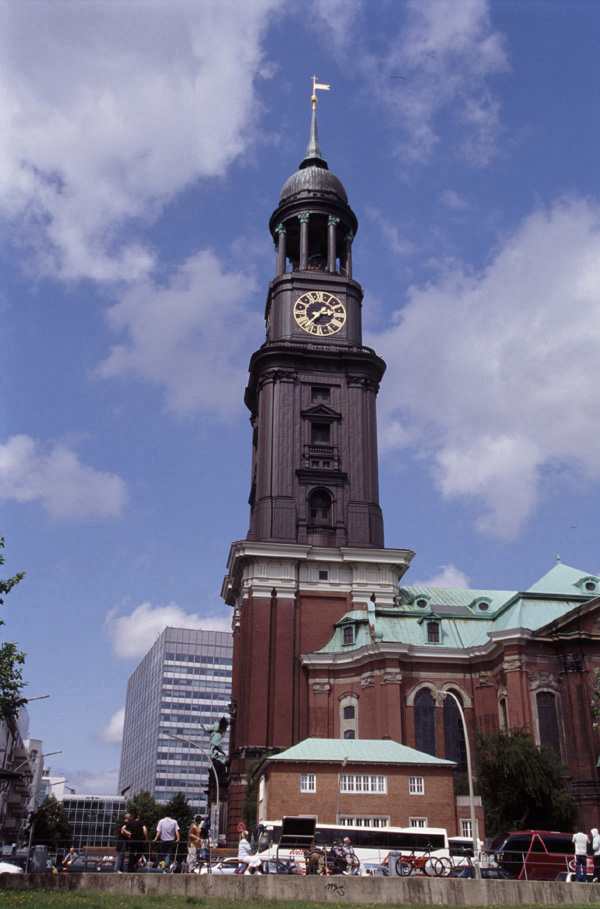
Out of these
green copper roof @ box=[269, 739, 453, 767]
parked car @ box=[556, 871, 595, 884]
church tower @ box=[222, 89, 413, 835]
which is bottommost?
parked car @ box=[556, 871, 595, 884]

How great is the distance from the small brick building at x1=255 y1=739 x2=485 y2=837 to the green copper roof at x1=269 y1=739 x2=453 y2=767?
51 mm

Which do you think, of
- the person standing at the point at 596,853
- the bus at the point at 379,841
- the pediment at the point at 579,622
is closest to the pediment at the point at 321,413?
the pediment at the point at 579,622

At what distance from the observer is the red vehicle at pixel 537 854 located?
113 feet

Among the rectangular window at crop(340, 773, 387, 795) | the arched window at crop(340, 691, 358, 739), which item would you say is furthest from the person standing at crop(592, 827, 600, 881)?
the arched window at crop(340, 691, 358, 739)

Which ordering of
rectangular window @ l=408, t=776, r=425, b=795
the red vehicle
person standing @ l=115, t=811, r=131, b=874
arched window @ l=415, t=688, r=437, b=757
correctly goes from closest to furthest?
person standing @ l=115, t=811, r=131, b=874
the red vehicle
rectangular window @ l=408, t=776, r=425, b=795
arched window @ l=415, t=688, r=437, b=757

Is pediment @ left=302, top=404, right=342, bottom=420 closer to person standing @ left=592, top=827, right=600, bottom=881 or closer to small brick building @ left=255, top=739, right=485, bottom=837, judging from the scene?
small brick building @ left=255, top=739, right=485, bottom=837

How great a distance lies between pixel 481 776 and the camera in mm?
51656

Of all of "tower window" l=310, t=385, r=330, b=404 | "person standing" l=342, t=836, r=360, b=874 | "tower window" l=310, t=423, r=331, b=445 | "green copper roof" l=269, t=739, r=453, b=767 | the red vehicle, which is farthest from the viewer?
"tower window" l=310, t=385, r=330, b=404

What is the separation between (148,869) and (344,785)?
73.8ft

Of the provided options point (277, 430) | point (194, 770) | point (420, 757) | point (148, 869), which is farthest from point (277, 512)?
point (194, 770)

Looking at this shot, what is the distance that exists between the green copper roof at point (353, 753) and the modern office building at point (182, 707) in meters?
115

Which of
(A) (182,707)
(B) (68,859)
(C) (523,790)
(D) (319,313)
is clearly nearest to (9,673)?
(B) (68,859)

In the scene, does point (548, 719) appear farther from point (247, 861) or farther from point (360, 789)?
point (247, 861)

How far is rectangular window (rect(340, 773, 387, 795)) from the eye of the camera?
47.6 meters
